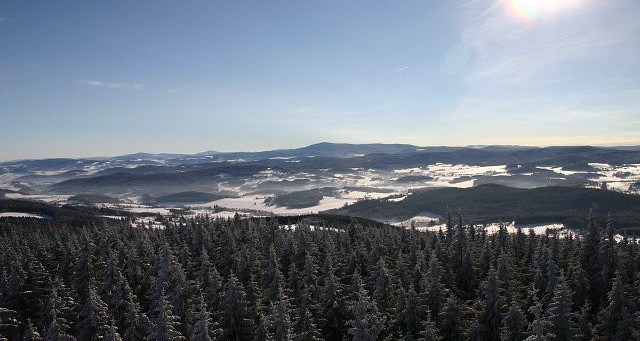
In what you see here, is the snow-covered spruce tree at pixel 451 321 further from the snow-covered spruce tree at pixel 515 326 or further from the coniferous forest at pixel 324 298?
the snow-covered spruce tree at pixel 515 326

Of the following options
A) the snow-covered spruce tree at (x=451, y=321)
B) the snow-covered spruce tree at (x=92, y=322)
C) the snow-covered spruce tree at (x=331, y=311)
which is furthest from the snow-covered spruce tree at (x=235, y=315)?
the snow-covered spruce tree at (x=451, y=321)

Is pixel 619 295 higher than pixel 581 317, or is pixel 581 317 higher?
pixel 619 295

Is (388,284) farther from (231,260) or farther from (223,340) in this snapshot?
(231,260)

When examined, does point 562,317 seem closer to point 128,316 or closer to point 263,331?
point 263,331

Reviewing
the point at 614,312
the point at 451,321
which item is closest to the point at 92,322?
the point at 451,321

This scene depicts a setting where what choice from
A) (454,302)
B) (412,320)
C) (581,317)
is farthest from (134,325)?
(581,317)

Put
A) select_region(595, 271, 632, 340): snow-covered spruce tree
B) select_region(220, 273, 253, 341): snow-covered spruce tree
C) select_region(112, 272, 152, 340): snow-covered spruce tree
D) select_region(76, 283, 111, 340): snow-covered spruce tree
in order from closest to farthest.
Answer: select_region(76, 283, 111, 340): snow-covered spruce tree, select_region(112, 272, 152, 340): snow-covered spruce tree, select_region(595, 271, 632, 340): snow-covered spruce tree, select_region(220, 273, 253, 341): snow-covered spruce tree

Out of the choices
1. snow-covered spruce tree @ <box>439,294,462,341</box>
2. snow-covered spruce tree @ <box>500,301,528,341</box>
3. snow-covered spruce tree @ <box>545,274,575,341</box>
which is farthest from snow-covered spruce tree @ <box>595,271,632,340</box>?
snow-covered spruce tree @ <box>439,294,462,341</box>

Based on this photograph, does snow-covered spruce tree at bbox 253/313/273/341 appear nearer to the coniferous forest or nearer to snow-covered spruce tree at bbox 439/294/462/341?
the coniferous forest
